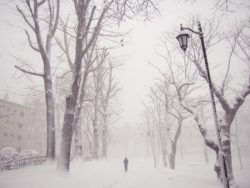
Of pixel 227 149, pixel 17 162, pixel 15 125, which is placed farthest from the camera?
pixel 15 125

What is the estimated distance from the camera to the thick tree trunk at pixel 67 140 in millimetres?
9203

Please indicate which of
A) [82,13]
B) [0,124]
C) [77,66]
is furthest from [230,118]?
[0,124]

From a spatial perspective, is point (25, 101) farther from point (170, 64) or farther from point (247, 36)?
point (247, 36)

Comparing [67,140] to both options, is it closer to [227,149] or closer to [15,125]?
[227,149]

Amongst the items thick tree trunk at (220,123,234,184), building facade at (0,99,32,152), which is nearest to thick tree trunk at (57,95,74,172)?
thick tree trunk at (220,123,234,184)

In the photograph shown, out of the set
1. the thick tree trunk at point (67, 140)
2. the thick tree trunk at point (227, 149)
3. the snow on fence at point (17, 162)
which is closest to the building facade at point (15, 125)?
the snow on fence at point (17, 162)

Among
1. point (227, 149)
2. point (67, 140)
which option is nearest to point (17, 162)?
point (67, 140)

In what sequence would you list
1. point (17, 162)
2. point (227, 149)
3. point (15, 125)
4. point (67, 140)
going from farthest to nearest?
point (15, 125) → point (17, 162) → point (227, 149) → point (67, 140)

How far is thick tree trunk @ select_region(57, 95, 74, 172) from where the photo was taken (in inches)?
362

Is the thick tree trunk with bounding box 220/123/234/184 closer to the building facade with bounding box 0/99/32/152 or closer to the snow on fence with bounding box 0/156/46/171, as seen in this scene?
the snow on fence with bounding box 0/156/46/171

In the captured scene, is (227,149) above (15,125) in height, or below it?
below

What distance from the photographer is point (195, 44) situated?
48.1 ft

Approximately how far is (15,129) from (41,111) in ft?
22.7

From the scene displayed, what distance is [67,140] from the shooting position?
372 inches
